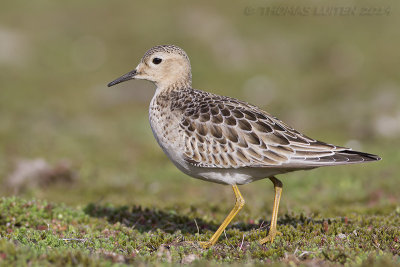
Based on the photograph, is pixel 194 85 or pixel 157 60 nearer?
Result: pixel 157 60

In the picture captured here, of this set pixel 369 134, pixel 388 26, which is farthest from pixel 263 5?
pixel 369 134

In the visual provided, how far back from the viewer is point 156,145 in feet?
70.0

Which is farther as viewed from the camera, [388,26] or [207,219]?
[388,26]

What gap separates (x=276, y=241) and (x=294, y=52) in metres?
31.5

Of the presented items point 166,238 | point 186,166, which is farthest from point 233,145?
point 166,238

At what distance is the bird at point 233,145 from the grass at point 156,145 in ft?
3.75

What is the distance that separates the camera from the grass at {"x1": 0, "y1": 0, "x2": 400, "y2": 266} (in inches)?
333

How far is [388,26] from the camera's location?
3903cm

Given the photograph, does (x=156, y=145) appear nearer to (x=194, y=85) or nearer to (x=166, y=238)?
(x=166, y=238)

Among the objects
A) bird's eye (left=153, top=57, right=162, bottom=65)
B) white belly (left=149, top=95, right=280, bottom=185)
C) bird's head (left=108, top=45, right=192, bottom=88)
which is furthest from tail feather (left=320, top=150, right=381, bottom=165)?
bird's eye (left=153, top=57, right=162, bottom=65)

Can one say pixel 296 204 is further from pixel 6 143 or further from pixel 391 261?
pixel 6 143

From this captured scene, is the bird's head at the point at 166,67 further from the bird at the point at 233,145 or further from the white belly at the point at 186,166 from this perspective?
the white belly at the point at 186,166

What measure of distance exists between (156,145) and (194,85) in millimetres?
13148

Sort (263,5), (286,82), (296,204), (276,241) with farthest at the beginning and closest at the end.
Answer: (263,5) < (286,82) < (296,204) < (276,241)
